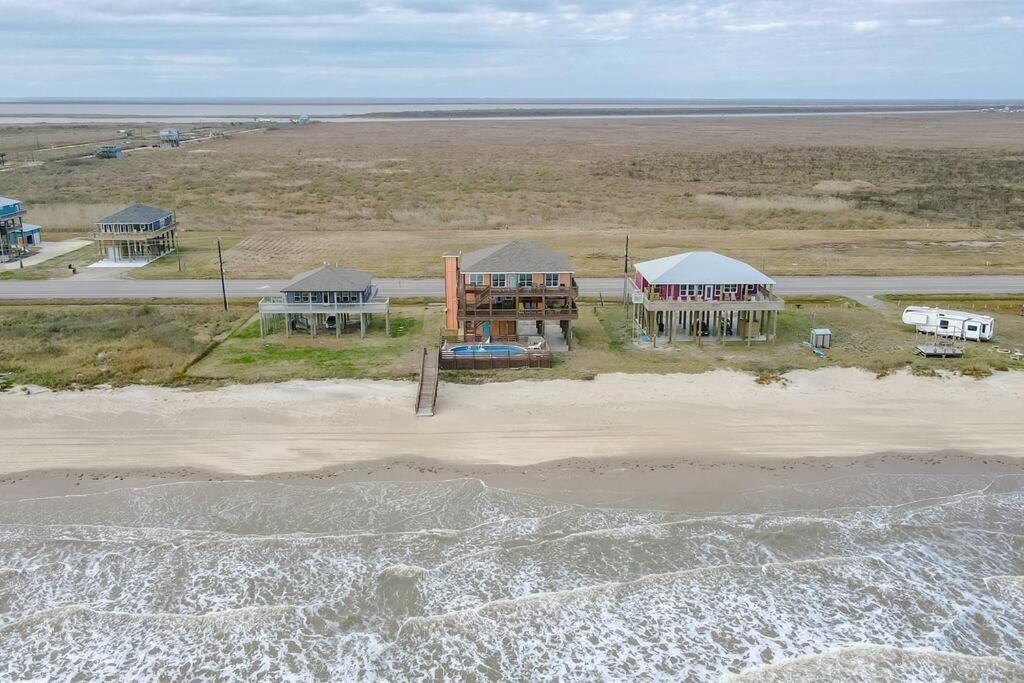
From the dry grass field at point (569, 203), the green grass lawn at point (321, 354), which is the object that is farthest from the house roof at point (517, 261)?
the dry grass field at point (569, 203)

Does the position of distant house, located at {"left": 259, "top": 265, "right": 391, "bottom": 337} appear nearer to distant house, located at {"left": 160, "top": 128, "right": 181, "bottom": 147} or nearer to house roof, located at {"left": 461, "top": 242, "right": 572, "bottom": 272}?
house roof, located at {"left": 461, "top": 242, "right": 572, "bottom": 272}

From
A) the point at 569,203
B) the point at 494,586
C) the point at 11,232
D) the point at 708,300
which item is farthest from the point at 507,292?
the point at 569,203

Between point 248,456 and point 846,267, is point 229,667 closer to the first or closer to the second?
point 248,456

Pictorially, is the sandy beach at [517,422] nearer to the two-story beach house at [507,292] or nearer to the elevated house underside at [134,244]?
the two-story beach house at [507,292]

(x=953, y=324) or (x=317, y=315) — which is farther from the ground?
(x=317, y=315)

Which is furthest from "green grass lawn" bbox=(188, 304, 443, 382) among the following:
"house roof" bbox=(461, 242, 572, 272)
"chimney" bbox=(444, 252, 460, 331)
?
"house roof" bbox=(461, 242, 572, 272)

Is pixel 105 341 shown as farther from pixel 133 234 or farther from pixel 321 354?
pixel 133 234

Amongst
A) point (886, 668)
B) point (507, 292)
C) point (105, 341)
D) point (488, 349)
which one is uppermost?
point (507, 292)
